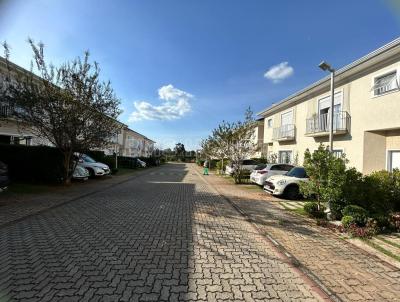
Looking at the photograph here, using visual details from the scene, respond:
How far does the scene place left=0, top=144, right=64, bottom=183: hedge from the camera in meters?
14.7

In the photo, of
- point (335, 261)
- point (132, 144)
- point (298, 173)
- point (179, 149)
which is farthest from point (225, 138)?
point (179, 149)

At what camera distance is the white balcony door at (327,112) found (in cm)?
1639

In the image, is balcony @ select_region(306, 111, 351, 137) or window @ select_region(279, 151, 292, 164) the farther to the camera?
window @ select_region(279, 151, 292, 164)

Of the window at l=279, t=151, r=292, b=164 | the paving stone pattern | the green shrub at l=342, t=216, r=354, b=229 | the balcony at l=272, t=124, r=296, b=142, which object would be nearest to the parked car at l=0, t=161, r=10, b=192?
the paving stone pattern

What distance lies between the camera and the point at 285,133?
22906mm

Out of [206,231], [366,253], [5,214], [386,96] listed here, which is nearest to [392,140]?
[386,96]

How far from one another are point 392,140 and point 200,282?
12801 mm

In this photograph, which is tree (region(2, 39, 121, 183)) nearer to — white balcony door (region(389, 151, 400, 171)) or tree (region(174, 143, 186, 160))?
white balcony door (region(389, 151, 400, 171))

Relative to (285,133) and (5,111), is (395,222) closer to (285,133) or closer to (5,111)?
(285,133)

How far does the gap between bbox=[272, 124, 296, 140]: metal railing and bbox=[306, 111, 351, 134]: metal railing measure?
96.2 inches

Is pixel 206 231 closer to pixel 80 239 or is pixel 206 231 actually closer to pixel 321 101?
pixel 80 239

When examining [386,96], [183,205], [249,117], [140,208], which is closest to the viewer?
[140,208]

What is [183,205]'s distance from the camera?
10.6m

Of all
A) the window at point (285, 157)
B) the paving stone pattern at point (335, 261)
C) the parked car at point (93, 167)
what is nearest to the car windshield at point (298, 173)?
the paving stone pattern at point (335, 261)
